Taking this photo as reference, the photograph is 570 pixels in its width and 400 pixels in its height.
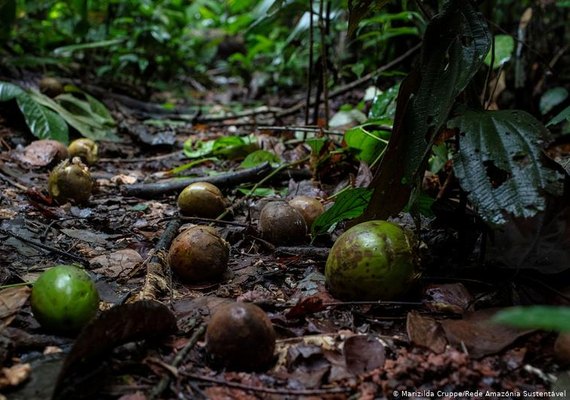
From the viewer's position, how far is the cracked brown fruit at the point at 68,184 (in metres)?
3.16

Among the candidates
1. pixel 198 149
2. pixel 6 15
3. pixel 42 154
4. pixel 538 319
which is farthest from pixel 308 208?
pixel 6 15

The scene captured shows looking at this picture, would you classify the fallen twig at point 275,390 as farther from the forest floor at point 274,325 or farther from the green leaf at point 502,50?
the green leaf at point 502,50

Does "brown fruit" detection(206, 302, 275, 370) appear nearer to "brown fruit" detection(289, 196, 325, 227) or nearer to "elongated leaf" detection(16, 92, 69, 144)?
"brown fruit" detection(289, 196, 325, 227)

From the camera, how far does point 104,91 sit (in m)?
6.21

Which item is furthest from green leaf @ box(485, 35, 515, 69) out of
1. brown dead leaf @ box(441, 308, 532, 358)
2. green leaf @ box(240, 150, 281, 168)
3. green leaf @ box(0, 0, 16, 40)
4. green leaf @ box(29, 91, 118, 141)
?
green leaf @ box(0, 0, 16, 40)

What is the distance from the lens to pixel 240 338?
5.07 ft

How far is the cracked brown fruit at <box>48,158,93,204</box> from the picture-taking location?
316 cm

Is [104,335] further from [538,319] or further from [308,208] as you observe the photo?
[308,208]

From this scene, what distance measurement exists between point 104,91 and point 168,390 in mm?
5395

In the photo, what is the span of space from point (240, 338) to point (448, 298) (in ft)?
2.86

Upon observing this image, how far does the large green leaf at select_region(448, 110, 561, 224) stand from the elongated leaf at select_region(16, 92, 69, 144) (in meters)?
3.64

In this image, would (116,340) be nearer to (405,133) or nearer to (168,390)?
(168,390)

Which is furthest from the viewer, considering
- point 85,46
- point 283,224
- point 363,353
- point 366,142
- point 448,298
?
point 85,46

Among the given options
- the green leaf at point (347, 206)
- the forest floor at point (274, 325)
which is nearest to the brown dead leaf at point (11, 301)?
the forest floor at point (274, 325)
